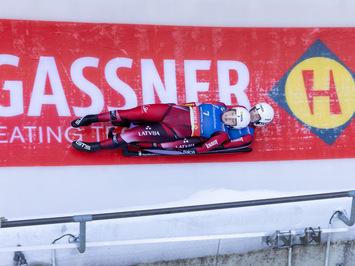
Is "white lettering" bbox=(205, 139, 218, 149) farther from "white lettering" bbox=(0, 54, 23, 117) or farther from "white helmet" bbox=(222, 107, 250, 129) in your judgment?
"white lettering" bbox=(0, 54, 23, 117)

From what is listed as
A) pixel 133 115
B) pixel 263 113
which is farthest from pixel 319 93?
pixel 133 115

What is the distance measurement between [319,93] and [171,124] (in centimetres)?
202

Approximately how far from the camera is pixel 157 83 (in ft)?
14.0

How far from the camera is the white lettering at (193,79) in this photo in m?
4.32

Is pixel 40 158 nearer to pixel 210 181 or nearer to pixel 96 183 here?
pixel 96 183

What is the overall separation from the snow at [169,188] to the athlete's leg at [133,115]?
22.1 inches

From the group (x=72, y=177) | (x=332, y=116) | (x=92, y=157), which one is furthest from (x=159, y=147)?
(x=332, y=116)

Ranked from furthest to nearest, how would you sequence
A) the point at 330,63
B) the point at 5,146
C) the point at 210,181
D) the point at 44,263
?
the point at 330,63 → the point at 210,181 → the point at 5,146 → the point at 44,263

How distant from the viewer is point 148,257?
3.79 metres

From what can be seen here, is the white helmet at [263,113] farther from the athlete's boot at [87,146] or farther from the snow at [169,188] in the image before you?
the athlete's boot at [87,146]

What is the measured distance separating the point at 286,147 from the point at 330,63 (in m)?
1.25

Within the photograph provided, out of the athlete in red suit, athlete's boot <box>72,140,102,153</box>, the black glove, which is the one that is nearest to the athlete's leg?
the athlete in red suit

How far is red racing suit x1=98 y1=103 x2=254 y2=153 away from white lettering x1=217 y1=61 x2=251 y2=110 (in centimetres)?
49

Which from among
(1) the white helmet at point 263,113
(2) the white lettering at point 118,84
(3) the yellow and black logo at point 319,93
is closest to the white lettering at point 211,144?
(1) the white helmet at point 263,113
